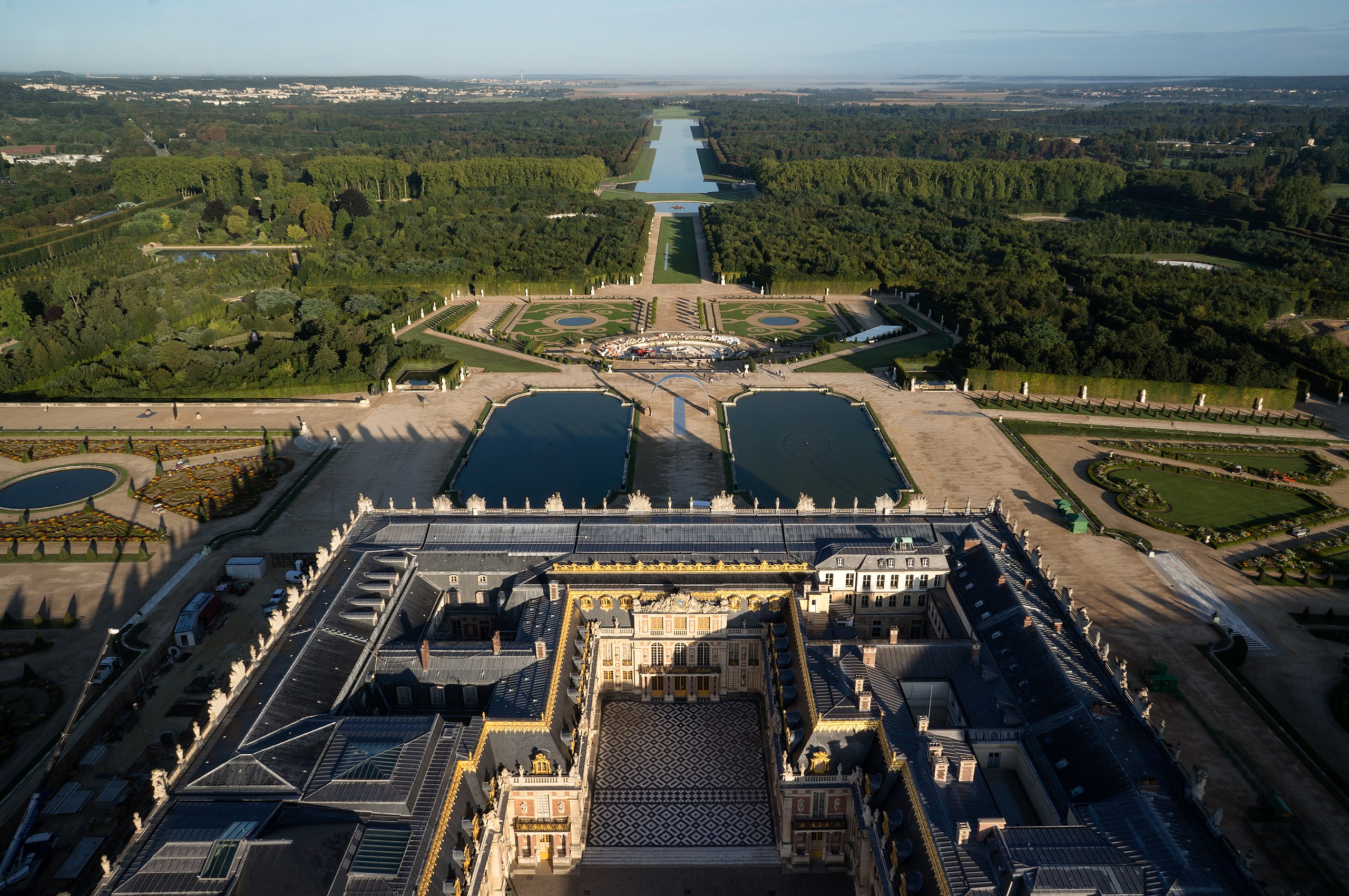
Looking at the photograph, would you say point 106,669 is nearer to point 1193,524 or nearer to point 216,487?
point 216,487

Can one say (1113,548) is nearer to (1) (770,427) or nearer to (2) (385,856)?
(1) (770,427)

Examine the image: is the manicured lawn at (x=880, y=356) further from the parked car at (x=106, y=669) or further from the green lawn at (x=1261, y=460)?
the parked car at (x=106, y=669)

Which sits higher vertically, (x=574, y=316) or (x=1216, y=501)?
(x=574, y=316)

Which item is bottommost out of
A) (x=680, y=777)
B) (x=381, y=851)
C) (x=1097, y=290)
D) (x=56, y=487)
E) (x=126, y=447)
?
(x=680, y=777)

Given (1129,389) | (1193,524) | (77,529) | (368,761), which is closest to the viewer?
(368,761)

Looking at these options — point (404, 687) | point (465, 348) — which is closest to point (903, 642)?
point (404, 687)

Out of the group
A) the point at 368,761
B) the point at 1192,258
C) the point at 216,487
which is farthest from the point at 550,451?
the point at 1192,258
